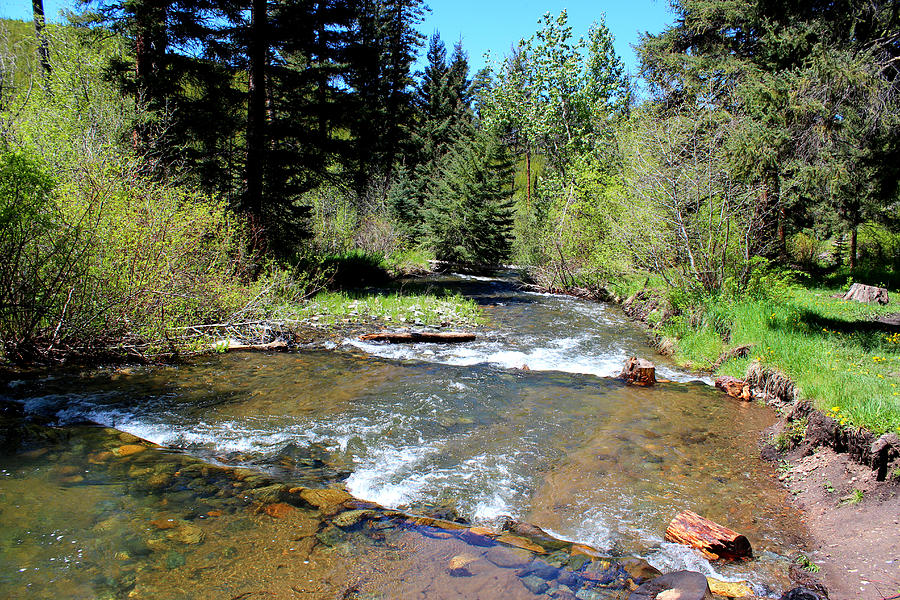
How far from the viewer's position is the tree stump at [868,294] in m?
13.2

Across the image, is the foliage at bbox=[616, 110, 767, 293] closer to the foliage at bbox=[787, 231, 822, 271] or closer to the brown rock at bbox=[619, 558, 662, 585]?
the brown rock at bbox=[619, 558, 662, 585]

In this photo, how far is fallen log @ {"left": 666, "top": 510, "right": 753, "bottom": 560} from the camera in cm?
380

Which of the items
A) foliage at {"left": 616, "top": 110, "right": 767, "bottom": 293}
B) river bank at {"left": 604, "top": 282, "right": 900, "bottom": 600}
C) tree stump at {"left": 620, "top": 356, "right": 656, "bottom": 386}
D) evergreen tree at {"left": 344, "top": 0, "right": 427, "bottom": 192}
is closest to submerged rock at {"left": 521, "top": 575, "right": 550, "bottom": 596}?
river bank at {"left": 604, "top": 282, "right": 900, "bottom": 600}

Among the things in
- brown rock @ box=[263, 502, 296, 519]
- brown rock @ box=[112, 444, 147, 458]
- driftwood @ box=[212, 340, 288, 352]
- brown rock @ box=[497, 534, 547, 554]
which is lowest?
brown rock @ box=[497, 534, 547, 554]

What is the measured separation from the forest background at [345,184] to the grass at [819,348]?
54 mm

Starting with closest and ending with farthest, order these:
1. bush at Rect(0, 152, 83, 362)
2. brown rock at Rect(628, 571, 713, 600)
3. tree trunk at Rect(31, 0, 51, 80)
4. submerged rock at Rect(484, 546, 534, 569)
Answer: brown rock at Rect(628, 571, 713, 600) → submerged rock at Rect(484, 546, 534, 569) → bush at Rect(0, 152, 83, 362) → tree trunk at Rect(31, 0, 51, 80)

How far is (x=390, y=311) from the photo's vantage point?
1302 cm

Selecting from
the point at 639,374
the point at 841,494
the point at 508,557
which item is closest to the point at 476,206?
the point at 639,374

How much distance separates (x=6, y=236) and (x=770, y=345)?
11047 mm

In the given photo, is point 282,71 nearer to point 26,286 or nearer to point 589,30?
point 26,286

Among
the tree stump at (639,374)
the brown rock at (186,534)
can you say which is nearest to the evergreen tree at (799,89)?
the tree stump at (639,374)

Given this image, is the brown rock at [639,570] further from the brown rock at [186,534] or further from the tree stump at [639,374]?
the tree stump at [639,374]

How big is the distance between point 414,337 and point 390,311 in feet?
7.78

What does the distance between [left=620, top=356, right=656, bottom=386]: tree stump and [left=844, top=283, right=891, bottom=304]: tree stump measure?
9.31 meters
